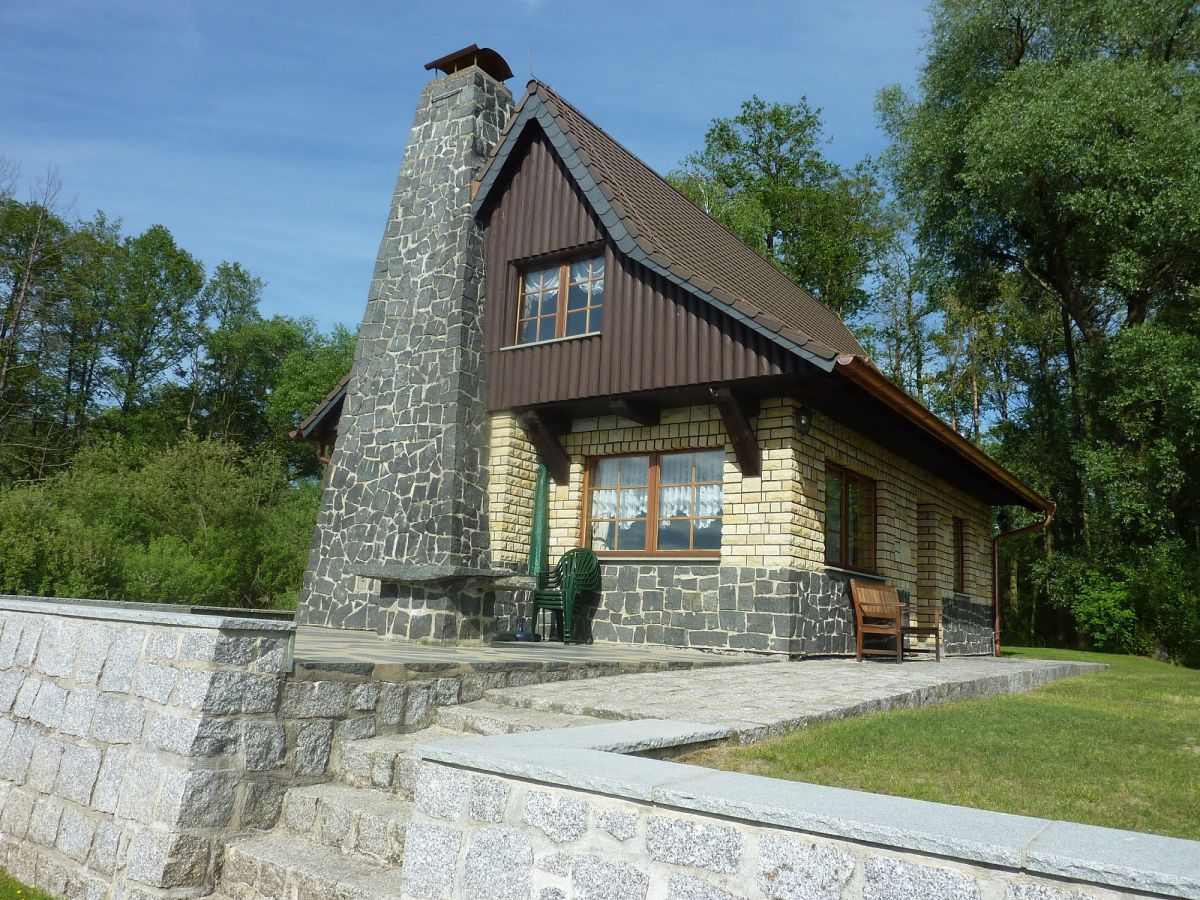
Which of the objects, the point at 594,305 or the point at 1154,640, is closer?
the point at 594,305

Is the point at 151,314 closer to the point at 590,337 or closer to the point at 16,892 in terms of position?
the point at 590,337

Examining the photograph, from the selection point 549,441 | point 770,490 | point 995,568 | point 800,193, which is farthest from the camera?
point 800,193

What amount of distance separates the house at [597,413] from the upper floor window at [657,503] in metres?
0.02

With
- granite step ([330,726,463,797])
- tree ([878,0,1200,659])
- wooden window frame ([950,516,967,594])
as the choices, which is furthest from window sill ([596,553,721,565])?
tree ([878,0,1200,659])

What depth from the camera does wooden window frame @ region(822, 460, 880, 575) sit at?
11.4 meters

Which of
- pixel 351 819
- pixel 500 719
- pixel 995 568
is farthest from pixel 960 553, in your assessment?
pixel 351 819

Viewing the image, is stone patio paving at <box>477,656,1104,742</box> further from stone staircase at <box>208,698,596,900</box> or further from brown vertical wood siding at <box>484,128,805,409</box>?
brown vertical wood siding at <box>484,128,805,409</box>

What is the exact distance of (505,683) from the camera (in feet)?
19.5

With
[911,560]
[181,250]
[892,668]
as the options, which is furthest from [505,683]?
[181,250]

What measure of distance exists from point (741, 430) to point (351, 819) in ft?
22.0

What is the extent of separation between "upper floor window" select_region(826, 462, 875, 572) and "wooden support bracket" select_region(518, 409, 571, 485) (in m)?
3.22

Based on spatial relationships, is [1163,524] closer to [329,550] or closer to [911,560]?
[911,560]

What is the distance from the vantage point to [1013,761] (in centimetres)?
444

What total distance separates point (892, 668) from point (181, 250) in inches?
1286
